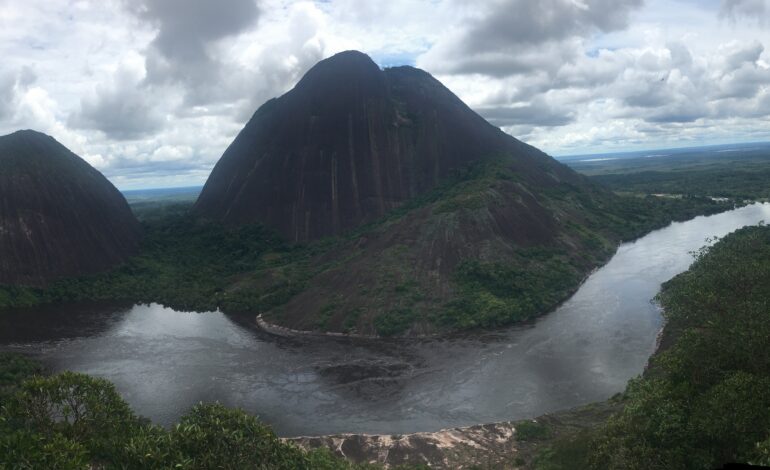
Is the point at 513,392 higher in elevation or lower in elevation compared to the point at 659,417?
lower

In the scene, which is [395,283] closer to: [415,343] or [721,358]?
[415,343]

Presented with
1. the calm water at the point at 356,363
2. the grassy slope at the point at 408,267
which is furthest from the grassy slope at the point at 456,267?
the calm water at the point at 356,363

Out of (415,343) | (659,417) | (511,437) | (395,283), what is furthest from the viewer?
(395,283)

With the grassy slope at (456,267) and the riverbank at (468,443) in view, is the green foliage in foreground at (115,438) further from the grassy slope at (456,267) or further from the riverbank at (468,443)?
the grassy slope at (456,267)

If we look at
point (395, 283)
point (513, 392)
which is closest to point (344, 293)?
point (395, 283)

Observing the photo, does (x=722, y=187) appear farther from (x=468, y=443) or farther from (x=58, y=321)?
(x=58, y=321)

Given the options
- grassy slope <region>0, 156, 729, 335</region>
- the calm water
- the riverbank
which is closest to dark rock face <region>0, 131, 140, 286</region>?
grassy slope <region>0, 156, 729, 335</region>
